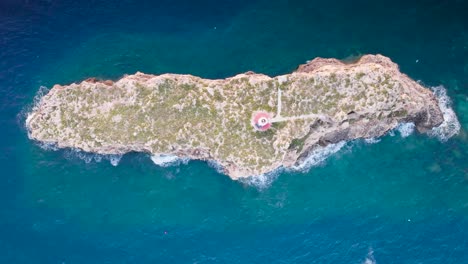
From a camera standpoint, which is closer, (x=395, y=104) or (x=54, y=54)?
(x=395, y=104)

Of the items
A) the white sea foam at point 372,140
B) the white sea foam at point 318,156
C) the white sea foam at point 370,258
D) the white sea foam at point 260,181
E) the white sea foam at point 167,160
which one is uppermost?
the white sea foam at point 167,160

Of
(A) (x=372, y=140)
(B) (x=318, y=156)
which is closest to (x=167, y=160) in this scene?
(B) (x=318, y=156)

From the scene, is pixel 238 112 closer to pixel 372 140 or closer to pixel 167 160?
pixel 167 160

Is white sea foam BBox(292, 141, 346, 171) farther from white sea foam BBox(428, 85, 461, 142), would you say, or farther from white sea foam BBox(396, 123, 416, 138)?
white sea foam BBox(428, 85, 461, 142)

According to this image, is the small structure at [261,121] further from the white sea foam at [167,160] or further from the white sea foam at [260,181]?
the white sea foam at [167,160]

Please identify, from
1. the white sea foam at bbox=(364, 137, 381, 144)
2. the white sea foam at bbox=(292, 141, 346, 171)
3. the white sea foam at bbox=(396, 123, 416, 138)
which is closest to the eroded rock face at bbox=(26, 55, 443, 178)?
the white sea foam at bbox=(396, 123, 416, 138)

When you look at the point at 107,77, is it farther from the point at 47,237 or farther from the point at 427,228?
the point at 427,228

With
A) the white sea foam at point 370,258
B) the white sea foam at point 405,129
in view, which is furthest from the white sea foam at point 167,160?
the white sea foam at point 405,129

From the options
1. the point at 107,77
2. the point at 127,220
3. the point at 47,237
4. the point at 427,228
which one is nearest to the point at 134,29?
the point at 107,77
